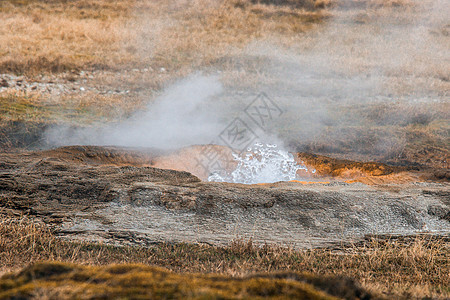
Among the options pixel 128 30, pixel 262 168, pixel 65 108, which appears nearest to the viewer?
pixel 262 168

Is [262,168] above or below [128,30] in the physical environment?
below

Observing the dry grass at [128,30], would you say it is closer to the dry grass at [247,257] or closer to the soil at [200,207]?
the soil at [200,207]

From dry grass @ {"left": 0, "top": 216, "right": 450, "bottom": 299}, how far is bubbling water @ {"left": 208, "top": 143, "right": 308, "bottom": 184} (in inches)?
121

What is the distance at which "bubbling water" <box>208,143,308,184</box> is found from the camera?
20.9 ft

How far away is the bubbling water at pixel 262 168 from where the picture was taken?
6379mm

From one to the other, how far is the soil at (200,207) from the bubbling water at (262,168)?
1591 millimetres

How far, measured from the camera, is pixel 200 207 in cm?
390

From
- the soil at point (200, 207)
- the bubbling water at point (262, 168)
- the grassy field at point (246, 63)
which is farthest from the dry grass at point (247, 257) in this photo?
the grassy field at point (246, 63)

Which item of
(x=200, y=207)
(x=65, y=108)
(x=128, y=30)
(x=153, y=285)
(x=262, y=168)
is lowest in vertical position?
(x=262, y=168)

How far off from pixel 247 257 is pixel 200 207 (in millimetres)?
969

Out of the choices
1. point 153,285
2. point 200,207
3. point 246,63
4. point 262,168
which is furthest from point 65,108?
point 153,285

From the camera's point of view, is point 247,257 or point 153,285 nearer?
point 153,285

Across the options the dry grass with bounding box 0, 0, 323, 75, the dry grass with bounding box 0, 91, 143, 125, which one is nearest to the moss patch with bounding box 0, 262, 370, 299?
the dry grass with bounding box 0, 91, 143, 125

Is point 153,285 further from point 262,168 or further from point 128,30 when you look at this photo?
point 128,30
